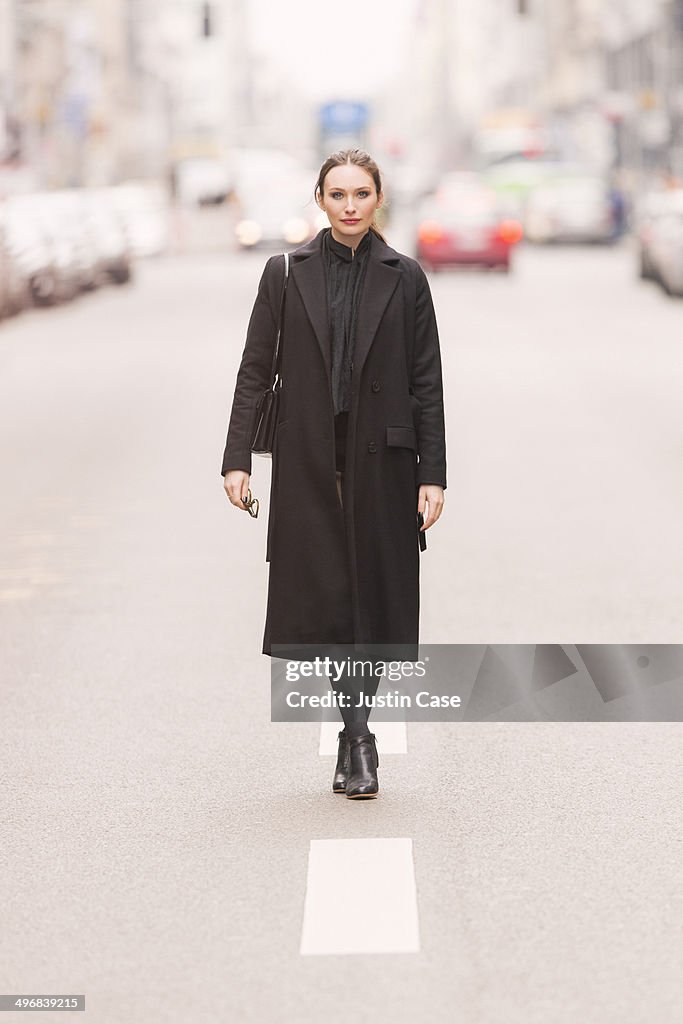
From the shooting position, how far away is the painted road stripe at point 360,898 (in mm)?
4859

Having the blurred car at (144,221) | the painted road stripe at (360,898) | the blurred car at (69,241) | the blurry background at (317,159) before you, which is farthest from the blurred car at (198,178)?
the painted road stripe at (360,898)

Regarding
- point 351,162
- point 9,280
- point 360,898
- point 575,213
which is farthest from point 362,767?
point 575,213

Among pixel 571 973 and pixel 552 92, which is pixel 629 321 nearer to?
pixel 571 973

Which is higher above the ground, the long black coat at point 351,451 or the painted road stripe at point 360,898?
the long black coat at point 351,451

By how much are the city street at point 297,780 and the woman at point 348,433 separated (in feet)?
1.83

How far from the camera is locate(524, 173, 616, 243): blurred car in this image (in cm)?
4925

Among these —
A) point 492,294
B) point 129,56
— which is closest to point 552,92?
point 129,56

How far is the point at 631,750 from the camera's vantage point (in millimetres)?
6809

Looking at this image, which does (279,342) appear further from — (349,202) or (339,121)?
(339,121)

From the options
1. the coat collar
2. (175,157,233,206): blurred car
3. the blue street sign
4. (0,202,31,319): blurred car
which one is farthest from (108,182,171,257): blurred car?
the coat collar

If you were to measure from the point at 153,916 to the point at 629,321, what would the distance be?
22996 mm

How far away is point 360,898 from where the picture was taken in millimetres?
5211

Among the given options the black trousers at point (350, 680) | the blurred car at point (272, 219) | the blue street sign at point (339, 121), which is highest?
the black trousers at point (350, 680)

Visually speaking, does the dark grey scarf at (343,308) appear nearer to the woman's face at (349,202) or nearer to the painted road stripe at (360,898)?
the woman's face at (349,202)
